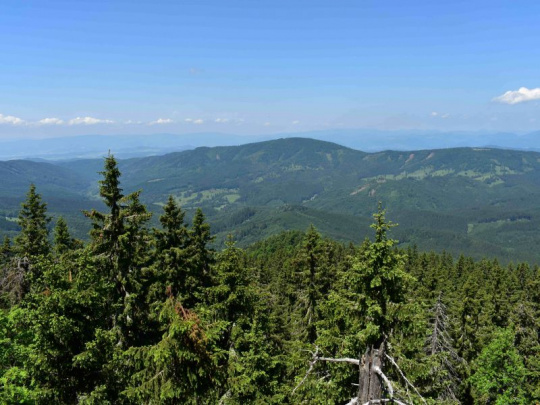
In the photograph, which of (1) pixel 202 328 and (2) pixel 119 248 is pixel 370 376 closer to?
(1) pixel 202 328

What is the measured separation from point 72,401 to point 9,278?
16.5 metres

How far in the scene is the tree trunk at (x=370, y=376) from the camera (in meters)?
7.75

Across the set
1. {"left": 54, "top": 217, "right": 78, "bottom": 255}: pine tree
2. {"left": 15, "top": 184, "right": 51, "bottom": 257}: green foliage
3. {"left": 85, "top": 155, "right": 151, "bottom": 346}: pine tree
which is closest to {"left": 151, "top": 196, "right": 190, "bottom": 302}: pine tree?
{"left": 85, "top": 155, "right": 151, "bottom": 346}: pine tree

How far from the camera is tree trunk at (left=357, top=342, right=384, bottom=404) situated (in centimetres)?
775

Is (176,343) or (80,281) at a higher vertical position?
(80,281)

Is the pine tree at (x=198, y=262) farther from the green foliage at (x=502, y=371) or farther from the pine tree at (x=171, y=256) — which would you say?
the green foliage at (x=502, y=371)

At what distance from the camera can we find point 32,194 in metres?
31.7

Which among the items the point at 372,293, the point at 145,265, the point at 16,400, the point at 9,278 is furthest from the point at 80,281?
the point at 9,278

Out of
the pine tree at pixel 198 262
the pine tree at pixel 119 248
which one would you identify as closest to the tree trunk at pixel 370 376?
the pine tree at pixel 119 248

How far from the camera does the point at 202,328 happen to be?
1180cm

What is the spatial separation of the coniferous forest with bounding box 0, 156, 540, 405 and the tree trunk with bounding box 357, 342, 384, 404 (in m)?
0.03

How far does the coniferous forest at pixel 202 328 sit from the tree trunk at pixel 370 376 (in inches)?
1.1

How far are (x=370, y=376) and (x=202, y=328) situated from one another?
5.91m

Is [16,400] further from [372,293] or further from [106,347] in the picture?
[372,293]
